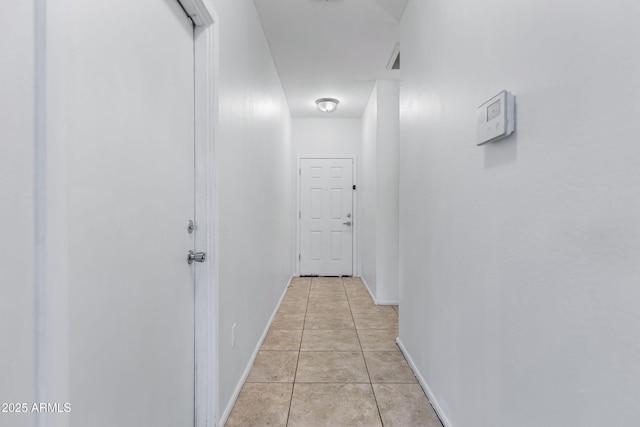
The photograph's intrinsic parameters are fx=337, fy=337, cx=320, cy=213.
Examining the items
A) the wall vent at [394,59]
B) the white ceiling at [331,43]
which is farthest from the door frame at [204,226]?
the wall vent at [394,59]

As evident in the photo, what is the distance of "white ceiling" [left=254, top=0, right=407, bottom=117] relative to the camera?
2.44 metres

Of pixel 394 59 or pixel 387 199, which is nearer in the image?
pixel 394 59

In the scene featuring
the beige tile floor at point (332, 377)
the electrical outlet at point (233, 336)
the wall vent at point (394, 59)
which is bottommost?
the beige tile floor at point (332, 377)

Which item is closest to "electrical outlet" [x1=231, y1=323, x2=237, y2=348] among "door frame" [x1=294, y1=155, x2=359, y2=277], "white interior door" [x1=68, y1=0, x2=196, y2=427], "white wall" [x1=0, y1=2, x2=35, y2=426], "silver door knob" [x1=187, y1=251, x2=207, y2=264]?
"white interior door" [x1=68, y1=0, x2=196, y2=427]

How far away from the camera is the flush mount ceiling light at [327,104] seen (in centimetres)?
434

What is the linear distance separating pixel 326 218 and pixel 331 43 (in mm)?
2817

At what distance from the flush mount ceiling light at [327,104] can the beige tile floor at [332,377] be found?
260 centimetres

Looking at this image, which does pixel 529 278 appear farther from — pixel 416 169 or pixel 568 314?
pixel 416 169

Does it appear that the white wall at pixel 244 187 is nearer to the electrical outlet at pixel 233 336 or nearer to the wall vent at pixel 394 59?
the electrical outlet at pixel 233 336

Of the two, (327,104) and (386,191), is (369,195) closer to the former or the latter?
(386,191)

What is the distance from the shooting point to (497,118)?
1.10 m

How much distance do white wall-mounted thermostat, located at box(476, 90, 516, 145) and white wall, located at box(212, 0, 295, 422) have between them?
1.10 m

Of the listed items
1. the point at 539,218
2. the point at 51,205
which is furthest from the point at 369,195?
the point at 51,205

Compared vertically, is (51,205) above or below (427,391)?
above
